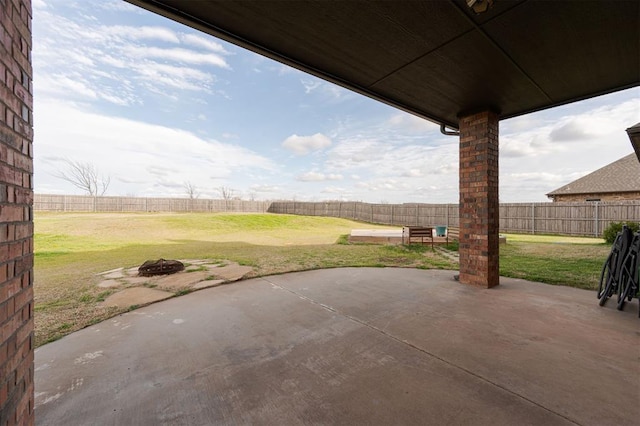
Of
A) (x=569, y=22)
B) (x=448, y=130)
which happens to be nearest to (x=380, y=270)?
(x=448, y=130)

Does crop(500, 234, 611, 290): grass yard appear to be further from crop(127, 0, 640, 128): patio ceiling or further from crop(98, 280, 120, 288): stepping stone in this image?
crop(98, 280, 120, 288): stepping stone

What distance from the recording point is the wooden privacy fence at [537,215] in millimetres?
12117

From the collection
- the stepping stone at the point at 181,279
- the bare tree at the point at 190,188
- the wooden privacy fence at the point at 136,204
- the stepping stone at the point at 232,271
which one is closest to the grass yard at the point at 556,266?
the stepping stone at the point at 232,271

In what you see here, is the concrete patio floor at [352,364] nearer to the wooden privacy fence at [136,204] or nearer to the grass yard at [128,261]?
the grass yard at [128,261]

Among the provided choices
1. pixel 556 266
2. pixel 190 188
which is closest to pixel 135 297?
→ pixel 556 266

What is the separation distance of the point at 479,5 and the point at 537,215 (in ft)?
55.3

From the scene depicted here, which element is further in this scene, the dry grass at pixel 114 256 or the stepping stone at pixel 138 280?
the stepping stone at pixel 138 280

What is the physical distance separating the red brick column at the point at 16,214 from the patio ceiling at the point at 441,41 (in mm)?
1232

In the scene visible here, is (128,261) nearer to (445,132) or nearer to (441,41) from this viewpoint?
(441,41)

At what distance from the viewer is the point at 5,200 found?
936 mm

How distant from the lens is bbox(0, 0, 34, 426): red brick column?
0.93 metres

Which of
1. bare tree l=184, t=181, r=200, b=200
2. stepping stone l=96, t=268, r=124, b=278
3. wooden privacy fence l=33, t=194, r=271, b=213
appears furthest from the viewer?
bare tree l=184, t=181, r=200, b=200

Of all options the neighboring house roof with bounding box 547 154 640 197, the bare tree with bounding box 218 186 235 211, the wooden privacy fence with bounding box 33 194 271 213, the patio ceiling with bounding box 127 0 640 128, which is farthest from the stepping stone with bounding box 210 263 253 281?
the bare tree with bounding box 218 186 235 211

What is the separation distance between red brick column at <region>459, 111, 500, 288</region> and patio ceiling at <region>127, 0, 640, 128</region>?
0.80 m
